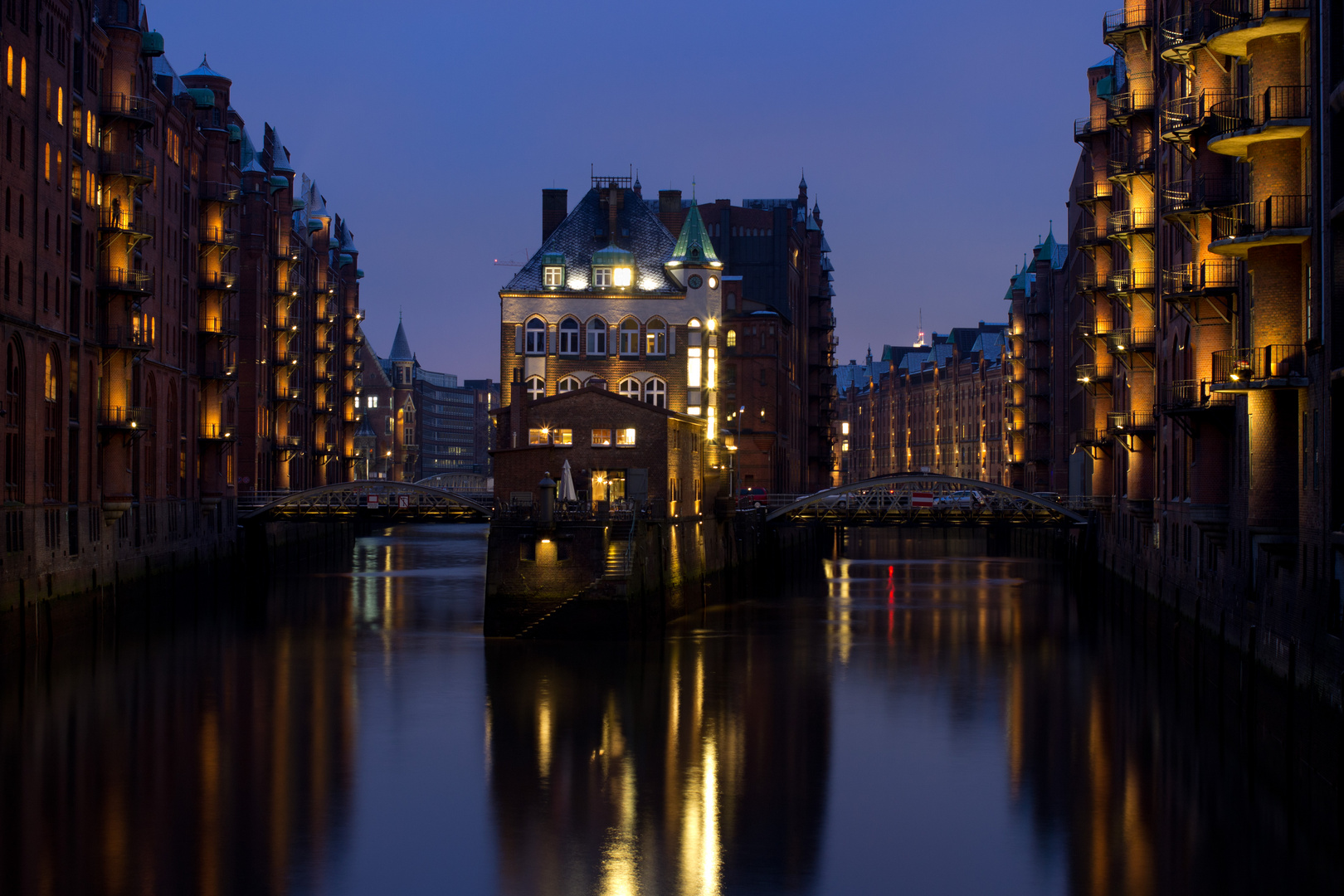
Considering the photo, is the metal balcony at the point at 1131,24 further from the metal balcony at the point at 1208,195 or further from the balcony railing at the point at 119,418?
the balcony railing at the point at 119,418

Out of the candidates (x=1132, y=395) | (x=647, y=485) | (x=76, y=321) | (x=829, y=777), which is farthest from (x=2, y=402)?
(x=1132, y=395)

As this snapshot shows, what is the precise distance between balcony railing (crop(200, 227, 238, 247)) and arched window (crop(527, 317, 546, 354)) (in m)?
16.6

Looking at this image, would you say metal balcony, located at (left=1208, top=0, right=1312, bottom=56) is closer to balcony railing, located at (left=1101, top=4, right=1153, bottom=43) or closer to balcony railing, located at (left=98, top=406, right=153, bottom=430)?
balcony railing, located at (left=1101, top=4, right=1153, bottom=43)

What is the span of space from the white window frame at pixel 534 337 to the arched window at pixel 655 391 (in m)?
5.70

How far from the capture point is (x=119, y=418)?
198 feet

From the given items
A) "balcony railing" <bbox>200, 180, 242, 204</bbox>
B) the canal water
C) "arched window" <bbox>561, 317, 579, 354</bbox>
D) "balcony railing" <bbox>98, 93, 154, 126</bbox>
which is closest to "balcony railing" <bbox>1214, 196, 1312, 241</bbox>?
the canal water

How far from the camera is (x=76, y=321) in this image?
5788 cm

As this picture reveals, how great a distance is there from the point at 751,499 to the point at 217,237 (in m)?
34.4

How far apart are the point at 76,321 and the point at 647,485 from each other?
22263 mm

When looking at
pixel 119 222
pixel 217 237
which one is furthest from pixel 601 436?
pixel 217 237

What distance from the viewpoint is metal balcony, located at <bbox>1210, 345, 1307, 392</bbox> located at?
34688mm

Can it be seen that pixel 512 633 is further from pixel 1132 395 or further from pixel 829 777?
pixel 1132 395

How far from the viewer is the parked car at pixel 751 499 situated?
8950 cm

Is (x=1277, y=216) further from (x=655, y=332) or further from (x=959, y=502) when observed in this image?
(x=959, y=502)
